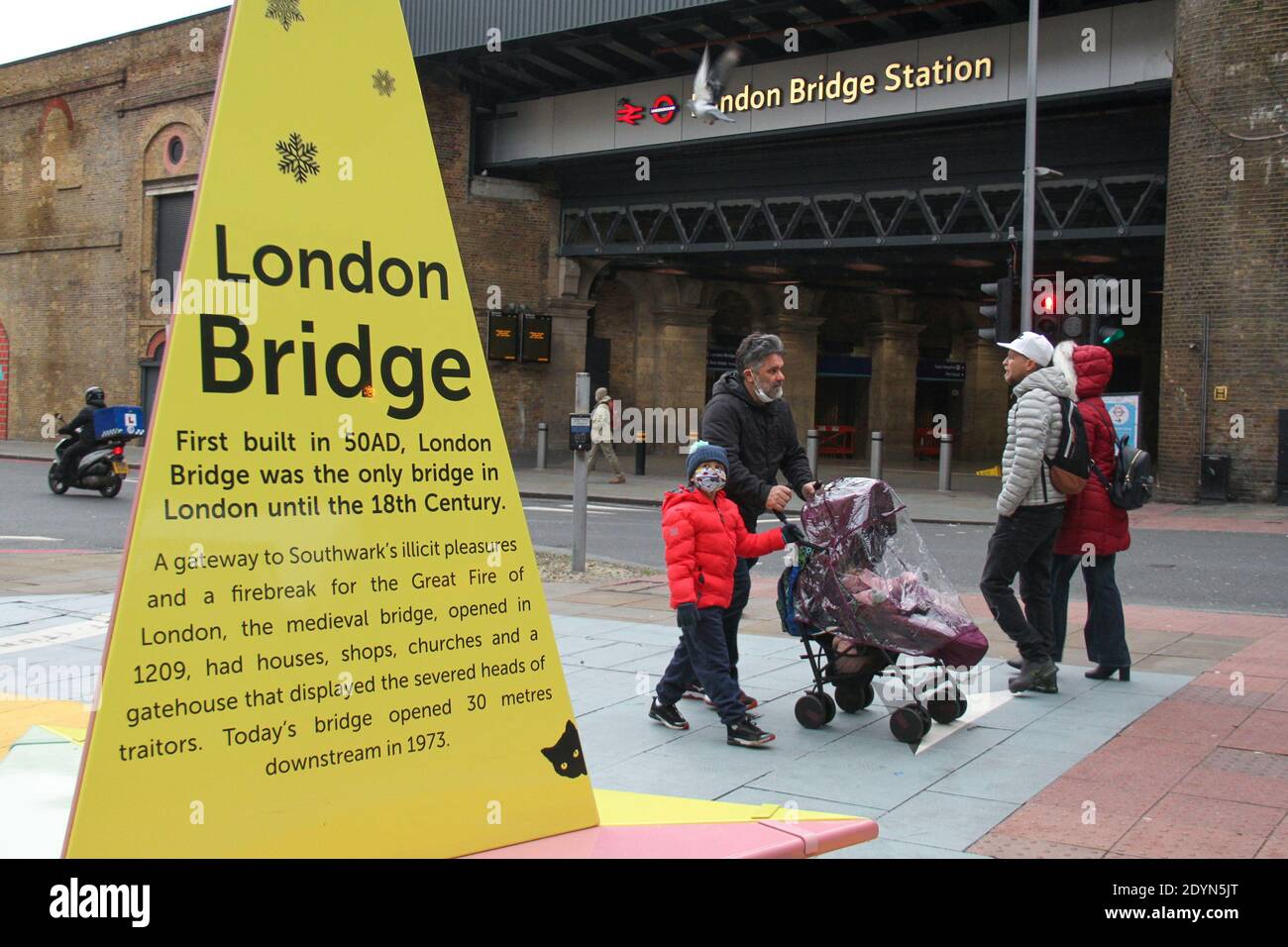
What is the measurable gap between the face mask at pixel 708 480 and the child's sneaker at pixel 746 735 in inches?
39.5

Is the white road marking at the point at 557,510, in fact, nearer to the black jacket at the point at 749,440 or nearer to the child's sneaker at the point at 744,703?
Result: the child's sneaker at the point at 744,703

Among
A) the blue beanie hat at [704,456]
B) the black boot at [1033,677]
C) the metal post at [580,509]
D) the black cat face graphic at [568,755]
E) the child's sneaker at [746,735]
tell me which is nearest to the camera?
the black cat face graphic at [568,755]

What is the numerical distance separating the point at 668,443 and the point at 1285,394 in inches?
699

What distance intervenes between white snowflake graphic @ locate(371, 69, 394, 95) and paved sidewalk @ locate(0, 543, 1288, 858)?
2.21 meters

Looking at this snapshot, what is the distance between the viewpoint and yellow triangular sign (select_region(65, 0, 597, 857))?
2.74 meters

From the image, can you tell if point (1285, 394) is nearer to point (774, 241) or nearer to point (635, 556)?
point (774, 241)

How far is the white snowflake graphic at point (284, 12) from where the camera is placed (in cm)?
309

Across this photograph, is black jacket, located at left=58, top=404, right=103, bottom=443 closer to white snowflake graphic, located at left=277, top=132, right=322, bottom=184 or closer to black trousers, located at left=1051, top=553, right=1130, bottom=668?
black trousers, located at left=1051, top=553, right=1130, bottom=668

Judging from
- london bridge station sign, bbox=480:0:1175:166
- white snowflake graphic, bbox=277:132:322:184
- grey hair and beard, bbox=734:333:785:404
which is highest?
london bridge station sign, bbox=480:0:1175:166

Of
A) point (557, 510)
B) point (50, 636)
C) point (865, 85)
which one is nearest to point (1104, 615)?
point (50, 636)

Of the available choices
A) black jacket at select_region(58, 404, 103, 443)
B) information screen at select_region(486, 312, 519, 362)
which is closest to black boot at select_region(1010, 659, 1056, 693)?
black jacket at select_region(58, 404, 103, 443)

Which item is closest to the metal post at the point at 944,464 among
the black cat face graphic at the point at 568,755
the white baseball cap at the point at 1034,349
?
the white baseball cap at the point at 1034,349

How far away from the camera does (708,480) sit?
Result: 5.45 meters

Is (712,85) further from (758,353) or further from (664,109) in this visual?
(758,353)
